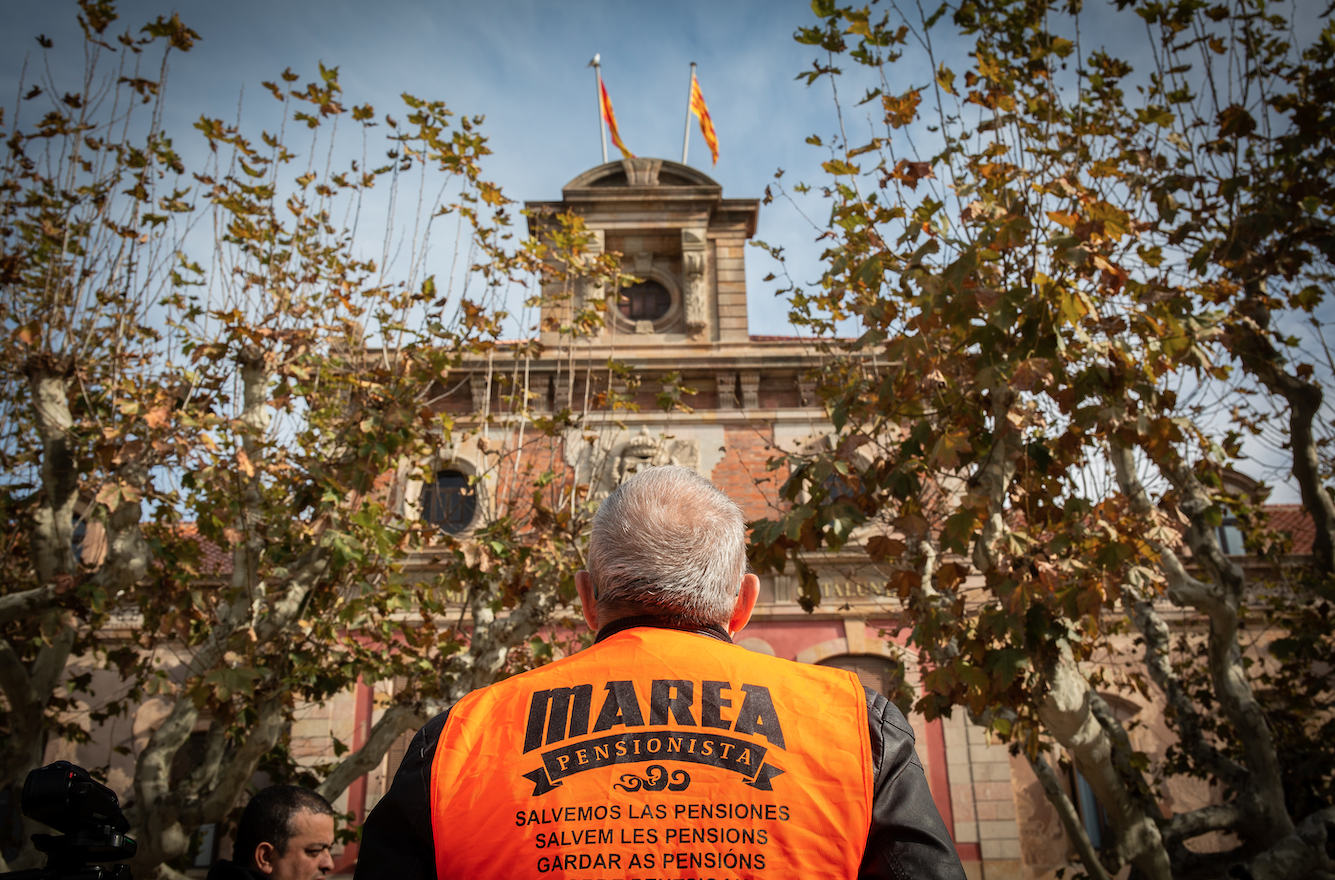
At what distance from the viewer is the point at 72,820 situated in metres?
1.89

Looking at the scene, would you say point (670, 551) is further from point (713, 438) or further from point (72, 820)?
point (713, 438)

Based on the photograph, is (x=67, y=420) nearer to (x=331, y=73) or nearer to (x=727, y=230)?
(x=331, y=73)

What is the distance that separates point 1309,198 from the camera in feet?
21.4

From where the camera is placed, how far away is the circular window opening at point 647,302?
1523 centimetres

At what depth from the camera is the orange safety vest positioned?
1450mm

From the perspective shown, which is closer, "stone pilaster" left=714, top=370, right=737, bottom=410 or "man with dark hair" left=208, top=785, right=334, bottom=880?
"man with dark hair" left=208, top=785, right=334, bottom=880

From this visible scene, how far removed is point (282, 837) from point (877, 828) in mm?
3365

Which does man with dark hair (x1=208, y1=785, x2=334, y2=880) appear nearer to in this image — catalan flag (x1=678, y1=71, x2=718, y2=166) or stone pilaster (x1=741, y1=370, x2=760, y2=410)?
stone pilaster (x1=741, y1=370, x2=760, y2=410)

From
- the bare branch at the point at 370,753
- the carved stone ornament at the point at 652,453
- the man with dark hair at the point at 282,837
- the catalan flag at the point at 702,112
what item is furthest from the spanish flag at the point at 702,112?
the man with dark hair at the point at 282,837

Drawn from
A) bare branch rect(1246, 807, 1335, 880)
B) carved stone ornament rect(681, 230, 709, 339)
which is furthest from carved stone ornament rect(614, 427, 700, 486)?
bare branch rect(1246, 807, 1335, 880)

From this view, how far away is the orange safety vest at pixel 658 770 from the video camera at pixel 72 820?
93 cm

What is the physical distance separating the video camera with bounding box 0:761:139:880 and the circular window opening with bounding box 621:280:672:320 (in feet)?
44.5

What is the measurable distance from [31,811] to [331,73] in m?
7.41

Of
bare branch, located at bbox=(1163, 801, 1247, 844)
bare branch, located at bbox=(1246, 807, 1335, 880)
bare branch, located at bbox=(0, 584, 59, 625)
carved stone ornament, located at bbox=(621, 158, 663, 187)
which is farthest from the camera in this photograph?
carved stone ornament, located at bbox=(621, 158, 663, 187)
